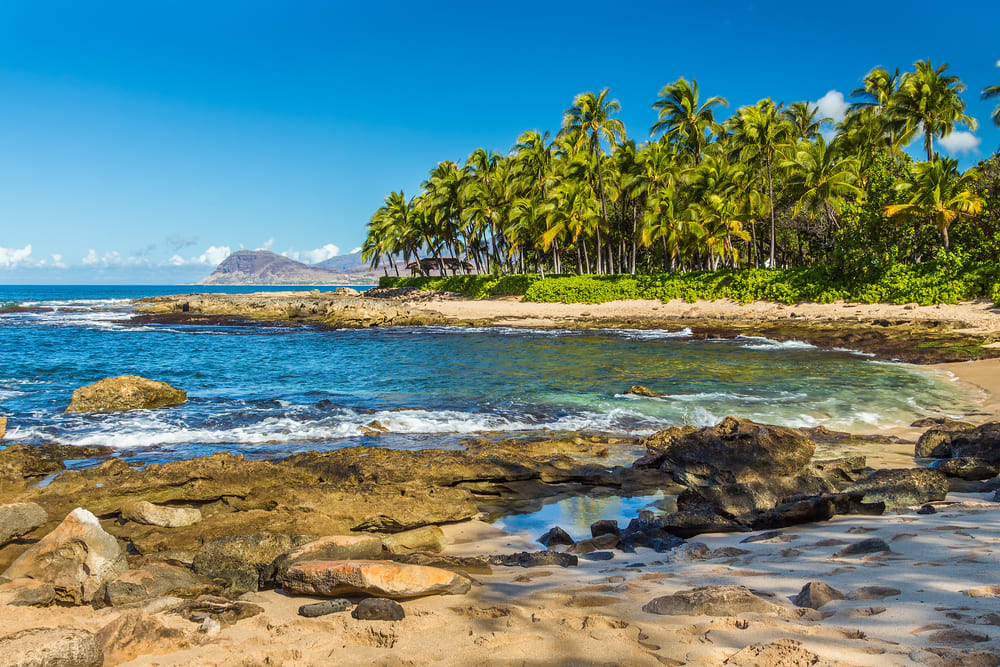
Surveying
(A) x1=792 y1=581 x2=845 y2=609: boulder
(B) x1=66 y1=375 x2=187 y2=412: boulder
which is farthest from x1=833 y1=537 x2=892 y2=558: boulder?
(B) x1=66 y1=375 x2=187 y2=412: boulder

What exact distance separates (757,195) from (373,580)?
1681 inches

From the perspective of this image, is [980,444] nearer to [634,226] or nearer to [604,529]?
[604,529]

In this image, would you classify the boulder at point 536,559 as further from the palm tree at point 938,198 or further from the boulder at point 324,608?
the palm tree at point 938,198

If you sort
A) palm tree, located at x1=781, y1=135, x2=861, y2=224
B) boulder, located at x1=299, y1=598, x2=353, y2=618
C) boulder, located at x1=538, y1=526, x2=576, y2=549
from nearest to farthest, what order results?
boulder, located at x1=299, y1=598, x2=353, y2=618 → boulder, located at x1=538, y1=526, x2=576, y2=549 → palm tree, located at x1=781, y1=135, x2=861, y2=224

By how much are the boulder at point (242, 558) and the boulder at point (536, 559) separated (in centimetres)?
175

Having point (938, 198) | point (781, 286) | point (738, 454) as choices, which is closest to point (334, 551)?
point (738, 454)

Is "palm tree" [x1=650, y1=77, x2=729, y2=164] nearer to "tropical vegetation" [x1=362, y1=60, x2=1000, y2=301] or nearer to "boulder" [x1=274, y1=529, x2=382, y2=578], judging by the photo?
"tropical vegetation" [x1=362, y1=60, x2=1000, y2=301]

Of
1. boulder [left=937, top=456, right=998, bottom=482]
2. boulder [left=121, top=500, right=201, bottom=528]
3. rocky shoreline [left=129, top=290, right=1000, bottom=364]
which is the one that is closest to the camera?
boulder [left=121, top=500, right=201, bottom=528]

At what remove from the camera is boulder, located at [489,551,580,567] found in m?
4.78

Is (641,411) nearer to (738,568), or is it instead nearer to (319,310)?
(738,568)

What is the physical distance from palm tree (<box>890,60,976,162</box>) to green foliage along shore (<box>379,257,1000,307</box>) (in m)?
12.3

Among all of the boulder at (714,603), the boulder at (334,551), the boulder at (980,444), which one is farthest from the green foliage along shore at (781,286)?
the boulder at (334,551)

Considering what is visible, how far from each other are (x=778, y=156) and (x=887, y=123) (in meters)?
7.08

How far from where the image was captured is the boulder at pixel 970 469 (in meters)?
6.77
